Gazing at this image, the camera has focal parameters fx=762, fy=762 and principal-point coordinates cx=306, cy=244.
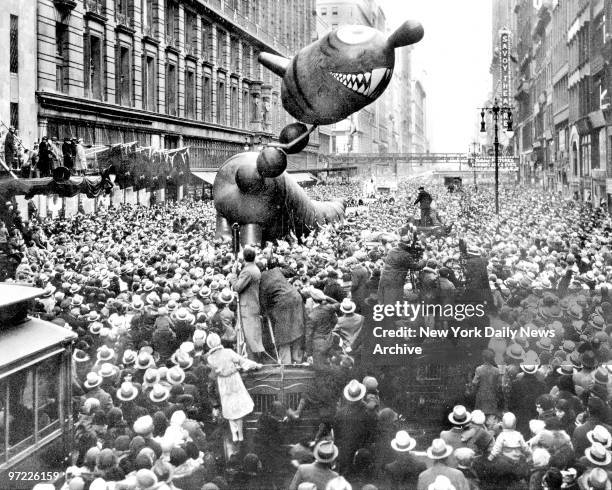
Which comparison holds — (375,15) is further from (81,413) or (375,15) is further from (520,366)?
(81,413)

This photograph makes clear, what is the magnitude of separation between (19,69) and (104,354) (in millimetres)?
12425

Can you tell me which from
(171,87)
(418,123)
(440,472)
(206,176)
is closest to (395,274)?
(440,472)

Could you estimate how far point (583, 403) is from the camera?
7.75 meters

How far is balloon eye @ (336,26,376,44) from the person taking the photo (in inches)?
441

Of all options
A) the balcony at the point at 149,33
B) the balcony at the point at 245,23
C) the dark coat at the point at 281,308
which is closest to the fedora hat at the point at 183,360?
the dark coat at the point at 281,308

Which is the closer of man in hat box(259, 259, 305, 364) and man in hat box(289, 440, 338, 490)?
man in hat box(289, 440, 338, 490)

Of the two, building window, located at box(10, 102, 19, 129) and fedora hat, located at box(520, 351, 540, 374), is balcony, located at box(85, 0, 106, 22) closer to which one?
building window, located at box(10, 102, 19, 129)

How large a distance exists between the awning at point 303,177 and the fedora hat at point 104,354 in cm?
873

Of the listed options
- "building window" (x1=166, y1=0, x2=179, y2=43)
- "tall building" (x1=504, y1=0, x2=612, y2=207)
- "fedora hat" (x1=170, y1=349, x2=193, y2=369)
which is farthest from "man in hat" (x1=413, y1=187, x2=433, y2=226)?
"fedora hat" (x1=170, y1=349, x2=193, y2=369)

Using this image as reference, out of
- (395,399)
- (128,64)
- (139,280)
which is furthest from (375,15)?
(128,64)

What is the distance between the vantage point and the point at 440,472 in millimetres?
6320

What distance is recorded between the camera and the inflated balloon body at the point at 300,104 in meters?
11.2

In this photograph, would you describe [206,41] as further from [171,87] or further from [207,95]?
[171,87]

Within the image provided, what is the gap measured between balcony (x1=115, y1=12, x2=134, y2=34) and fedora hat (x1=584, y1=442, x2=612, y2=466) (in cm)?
2450
